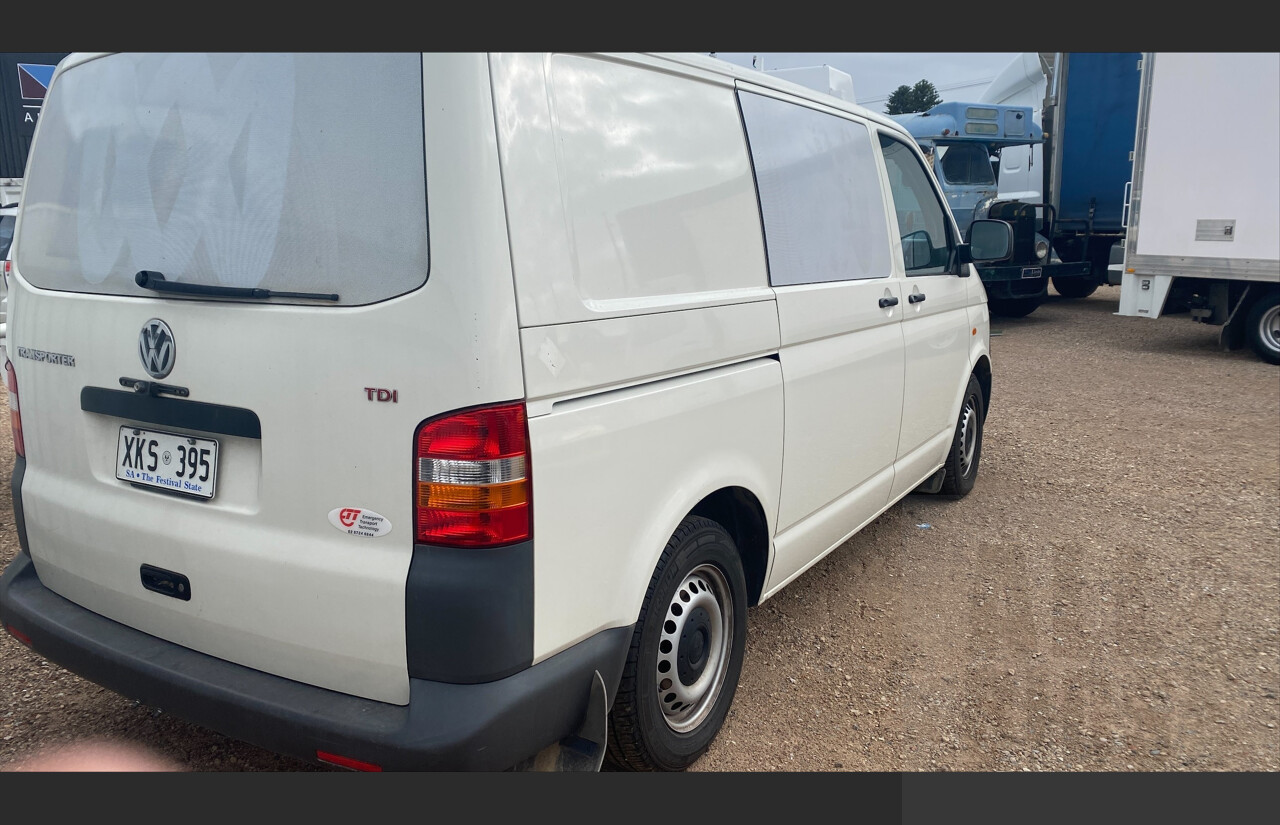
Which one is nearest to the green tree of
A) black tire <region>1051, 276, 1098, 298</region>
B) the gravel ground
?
black tire <region>1051, 276, 1098, 298</region>

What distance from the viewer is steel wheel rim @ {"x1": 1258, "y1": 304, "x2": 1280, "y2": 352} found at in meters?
9.47

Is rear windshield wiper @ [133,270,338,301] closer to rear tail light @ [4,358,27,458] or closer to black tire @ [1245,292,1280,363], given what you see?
rear tail light @ [4,358,27,458]

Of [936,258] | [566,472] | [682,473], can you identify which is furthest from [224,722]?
[936,258]

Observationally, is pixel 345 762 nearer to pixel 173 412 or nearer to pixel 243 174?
pixel 173 412

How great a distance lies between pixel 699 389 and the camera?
2.48 metres

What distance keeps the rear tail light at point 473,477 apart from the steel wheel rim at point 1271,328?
33.7ft

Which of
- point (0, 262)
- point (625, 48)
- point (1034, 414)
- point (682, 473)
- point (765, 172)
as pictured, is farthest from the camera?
point (0, 262)

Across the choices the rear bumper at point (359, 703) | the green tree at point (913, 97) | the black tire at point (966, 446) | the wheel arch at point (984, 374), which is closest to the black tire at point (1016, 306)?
the wheel arch at point (984, 374)

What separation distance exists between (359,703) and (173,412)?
0.84m

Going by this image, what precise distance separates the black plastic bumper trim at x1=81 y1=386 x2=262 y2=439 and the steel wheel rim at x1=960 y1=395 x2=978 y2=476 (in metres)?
3.93

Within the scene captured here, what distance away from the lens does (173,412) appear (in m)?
2.17

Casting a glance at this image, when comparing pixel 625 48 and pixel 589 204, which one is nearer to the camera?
pixel 589 204

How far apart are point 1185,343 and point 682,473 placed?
10891 mm

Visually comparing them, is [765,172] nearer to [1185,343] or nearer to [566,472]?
[566,472]
